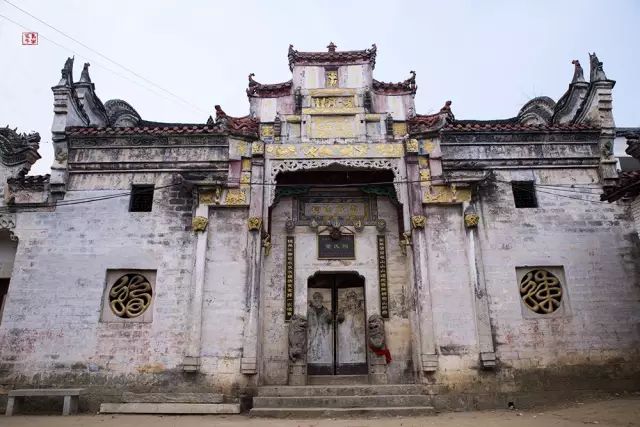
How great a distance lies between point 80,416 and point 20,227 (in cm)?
512

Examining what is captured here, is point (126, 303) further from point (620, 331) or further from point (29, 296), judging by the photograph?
point (620, 331)

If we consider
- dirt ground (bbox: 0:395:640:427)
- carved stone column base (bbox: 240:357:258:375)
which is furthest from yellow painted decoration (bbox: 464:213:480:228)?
carved stone column base (bbox: 240:357:258:375)

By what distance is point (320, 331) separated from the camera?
12789 millimetres

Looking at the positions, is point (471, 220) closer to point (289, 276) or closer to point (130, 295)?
point (289, 276)

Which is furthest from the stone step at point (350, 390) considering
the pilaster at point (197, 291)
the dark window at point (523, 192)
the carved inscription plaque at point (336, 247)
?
the dark window at point (523, 192)

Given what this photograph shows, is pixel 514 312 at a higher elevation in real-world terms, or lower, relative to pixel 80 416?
higher

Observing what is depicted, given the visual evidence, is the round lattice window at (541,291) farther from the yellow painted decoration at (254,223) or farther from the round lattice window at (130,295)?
the round lattice window at (130,295)

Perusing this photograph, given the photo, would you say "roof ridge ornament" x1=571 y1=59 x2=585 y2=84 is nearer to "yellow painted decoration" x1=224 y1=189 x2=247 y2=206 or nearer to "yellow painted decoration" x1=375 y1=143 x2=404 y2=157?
"yellow painted decoration" x1=375 y1=143 x2=404 y2=157

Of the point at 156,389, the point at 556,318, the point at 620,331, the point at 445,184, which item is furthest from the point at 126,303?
the point at 620,331

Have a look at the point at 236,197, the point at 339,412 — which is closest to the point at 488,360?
the point at 339,412

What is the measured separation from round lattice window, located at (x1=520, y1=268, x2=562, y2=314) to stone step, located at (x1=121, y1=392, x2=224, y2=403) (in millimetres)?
7531

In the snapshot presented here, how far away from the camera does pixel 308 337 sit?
12.7 meters

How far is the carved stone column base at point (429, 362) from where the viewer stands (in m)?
10.8

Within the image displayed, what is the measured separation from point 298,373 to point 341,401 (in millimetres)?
2129
